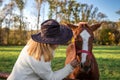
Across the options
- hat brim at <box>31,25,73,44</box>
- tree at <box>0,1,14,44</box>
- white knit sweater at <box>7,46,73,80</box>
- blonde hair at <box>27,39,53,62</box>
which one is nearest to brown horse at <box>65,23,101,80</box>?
white knit sweater at <box>7,46,73,80</box>

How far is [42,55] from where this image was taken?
4395 mm

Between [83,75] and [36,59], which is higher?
[36,59]

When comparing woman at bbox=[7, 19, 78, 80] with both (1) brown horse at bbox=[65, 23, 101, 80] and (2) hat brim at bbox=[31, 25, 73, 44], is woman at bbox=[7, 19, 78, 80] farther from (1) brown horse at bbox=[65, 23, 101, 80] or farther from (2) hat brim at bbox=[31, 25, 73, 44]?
(1) brown horse at bbox=[65, 23, 101, 80]

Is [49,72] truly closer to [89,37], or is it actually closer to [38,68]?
[38,68]

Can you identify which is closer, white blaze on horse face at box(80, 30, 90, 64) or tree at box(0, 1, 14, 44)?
white blaze on horse face at box(80, 30, 90, 64)

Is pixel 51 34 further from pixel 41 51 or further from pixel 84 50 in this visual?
pixel 84 50

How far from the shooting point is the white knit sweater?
4.45 metres

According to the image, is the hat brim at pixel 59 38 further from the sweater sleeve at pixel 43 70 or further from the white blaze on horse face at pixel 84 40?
the white blaze on horse face at pixel 84 40

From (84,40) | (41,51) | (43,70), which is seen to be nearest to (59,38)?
(41,51)

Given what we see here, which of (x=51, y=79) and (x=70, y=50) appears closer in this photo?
(x=51, y=79)

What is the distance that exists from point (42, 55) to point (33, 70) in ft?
0.90

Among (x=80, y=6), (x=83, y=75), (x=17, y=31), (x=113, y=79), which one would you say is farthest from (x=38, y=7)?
(x=83, y=75)

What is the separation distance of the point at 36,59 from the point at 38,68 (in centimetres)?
13

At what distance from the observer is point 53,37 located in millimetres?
4504
